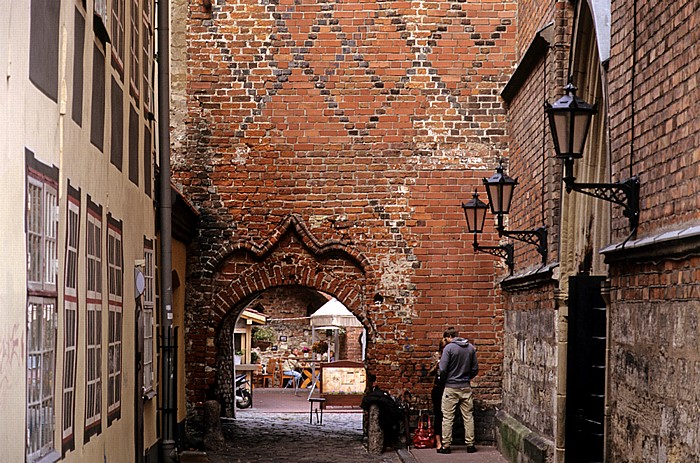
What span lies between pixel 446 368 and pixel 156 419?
13.0 ft

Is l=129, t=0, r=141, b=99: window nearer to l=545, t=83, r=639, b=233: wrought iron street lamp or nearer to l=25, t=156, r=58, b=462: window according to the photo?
l=545, t=83, r=639, b=233: wrought iron street lamp

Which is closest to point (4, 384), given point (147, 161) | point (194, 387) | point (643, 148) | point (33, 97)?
point (33, 97)

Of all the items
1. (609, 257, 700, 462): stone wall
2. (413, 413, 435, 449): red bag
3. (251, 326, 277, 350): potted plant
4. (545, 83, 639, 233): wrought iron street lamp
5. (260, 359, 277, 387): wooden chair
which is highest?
(545, 83, 639, 233): wrought iron street lamp

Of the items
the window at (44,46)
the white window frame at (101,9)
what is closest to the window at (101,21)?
the white window frame at (101,9)

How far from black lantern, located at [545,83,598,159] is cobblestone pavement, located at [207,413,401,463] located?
7215mm

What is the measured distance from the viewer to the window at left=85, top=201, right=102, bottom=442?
8047 mm

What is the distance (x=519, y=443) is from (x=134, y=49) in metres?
6.10

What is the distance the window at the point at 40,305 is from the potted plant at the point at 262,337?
28.4 m

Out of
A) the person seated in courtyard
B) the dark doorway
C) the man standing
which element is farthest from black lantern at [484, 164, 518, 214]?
the person seated in courtyard

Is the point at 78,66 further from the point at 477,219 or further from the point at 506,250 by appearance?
the point at 506,250

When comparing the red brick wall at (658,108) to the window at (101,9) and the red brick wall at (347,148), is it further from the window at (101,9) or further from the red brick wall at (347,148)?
the red brick wall at (347,148)

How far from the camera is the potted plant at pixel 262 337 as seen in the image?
115ft

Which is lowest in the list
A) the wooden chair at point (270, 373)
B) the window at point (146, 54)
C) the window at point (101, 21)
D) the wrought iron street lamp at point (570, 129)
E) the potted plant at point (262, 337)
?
the wooden chair at point (270, 373)

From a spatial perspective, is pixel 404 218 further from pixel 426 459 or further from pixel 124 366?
pixel 124 366
